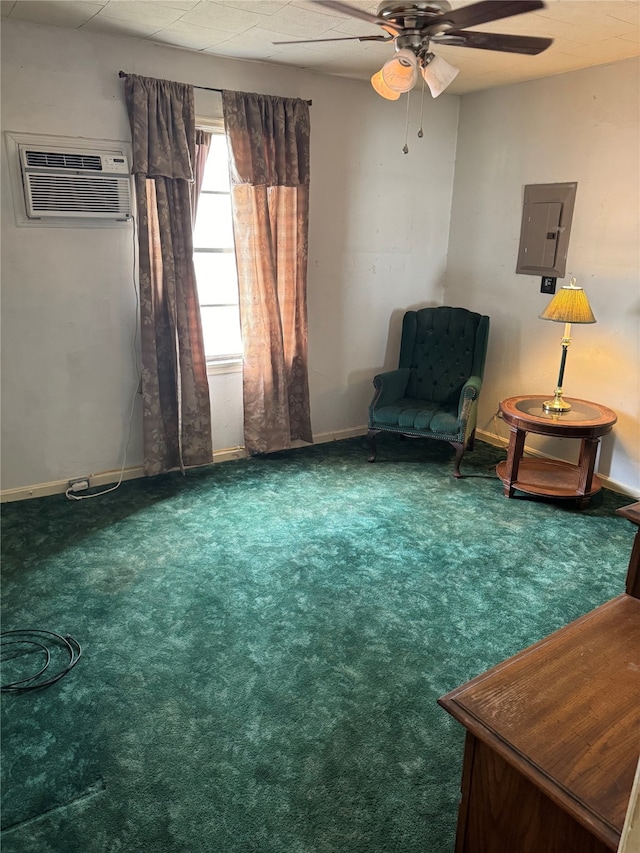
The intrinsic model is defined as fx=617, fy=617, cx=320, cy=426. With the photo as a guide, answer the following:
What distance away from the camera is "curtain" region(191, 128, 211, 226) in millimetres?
3703

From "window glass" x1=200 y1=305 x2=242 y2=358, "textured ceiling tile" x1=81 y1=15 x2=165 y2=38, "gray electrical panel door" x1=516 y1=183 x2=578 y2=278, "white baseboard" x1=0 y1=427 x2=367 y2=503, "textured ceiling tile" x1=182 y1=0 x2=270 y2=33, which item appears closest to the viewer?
"textured ceiling tile" x1=182 y1=0 x2=270 y2=33

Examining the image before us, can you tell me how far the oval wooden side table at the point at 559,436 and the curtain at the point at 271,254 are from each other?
4.75 feet

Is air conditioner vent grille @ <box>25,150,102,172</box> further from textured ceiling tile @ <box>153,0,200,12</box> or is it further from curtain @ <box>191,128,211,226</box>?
textured ceiling tile @ <box>153,0,200,12</box>

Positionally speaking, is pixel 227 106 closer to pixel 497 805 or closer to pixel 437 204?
pixel 437 204

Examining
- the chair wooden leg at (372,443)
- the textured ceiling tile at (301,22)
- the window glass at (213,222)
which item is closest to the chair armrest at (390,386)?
the chair wooden leg at (372,443)

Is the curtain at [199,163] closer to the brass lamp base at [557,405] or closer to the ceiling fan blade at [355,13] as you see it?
the ceiling fan blade at [355,13]

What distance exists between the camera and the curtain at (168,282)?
3.43m

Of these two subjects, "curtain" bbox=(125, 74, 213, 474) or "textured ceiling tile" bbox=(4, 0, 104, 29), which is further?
"curtain" bbox=(125, 74, 213, 474)

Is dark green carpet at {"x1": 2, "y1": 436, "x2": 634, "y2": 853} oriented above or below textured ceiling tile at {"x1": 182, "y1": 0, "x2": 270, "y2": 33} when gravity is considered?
below

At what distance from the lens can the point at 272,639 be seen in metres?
2.45

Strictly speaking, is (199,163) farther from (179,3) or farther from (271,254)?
(179,3)

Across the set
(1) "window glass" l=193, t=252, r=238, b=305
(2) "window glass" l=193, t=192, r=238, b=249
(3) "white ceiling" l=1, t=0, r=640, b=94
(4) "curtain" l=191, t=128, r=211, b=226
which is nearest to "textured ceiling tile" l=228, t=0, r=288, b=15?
(3) "white ceiling" l=1, t=0, r=640, b=94

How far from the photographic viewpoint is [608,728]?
1.22 meters

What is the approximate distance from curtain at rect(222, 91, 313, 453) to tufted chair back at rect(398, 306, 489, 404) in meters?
0.85
